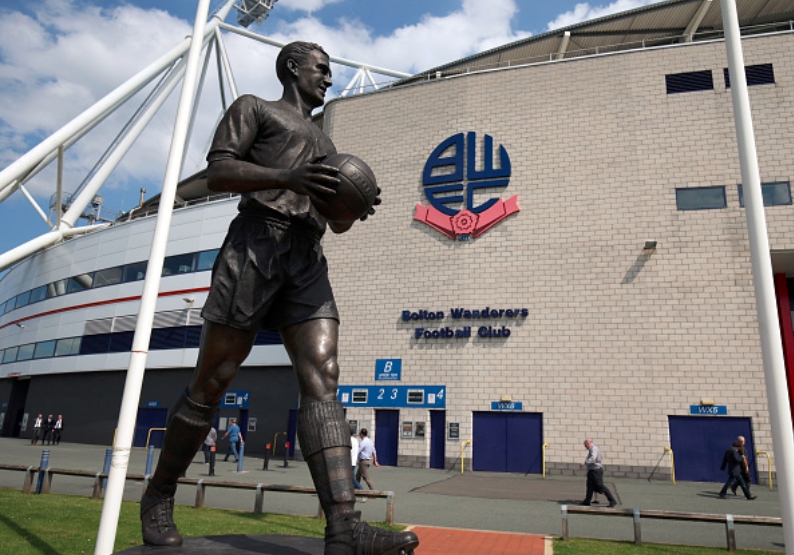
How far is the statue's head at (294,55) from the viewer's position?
3.92m

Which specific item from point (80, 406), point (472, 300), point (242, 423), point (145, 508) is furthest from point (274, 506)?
point (80, 406)

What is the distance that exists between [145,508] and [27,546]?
3.74m

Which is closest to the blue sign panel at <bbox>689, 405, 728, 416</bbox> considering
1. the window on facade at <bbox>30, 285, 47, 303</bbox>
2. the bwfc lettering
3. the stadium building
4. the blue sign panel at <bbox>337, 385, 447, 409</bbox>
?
the stadium building

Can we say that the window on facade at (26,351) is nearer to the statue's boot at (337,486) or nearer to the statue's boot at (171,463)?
the statue's boot at (171,463)

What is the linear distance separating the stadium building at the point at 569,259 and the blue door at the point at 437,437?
9 cm

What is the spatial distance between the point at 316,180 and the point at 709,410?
2059 cm

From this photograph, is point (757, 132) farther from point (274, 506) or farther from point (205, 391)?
point (205, 391)

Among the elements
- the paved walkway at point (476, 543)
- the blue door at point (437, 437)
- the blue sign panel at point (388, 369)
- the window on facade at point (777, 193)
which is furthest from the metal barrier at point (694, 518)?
the window on facade at point (777, 193)

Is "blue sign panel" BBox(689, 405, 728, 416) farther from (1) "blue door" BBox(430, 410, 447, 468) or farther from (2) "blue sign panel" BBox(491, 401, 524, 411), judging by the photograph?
(1) "blue door" BBox(430, 410, 447, 468)

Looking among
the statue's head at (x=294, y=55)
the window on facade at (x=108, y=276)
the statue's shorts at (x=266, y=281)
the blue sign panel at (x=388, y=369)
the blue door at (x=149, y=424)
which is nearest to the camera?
the statue's shorts at (x=266, y=281)

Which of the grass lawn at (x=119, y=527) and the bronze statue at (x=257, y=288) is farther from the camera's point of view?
the grass lawn at (x=119, y=527)

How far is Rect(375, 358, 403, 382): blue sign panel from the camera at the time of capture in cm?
2352

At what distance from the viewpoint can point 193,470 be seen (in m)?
18.9

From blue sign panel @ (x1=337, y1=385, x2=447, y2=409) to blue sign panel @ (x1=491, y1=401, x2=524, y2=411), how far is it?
1947 millimetres
